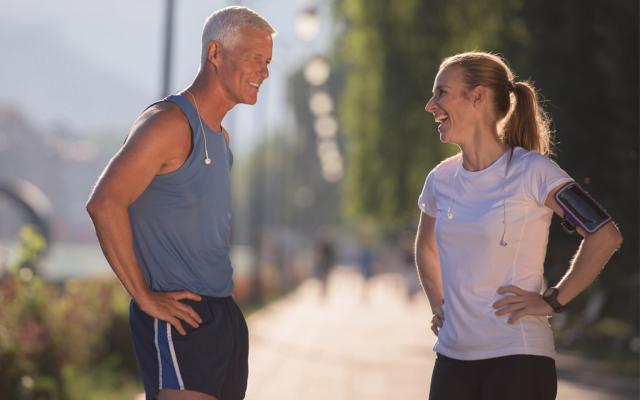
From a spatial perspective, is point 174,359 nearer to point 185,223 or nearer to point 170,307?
point 170,307

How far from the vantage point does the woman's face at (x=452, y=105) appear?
4.57 meters

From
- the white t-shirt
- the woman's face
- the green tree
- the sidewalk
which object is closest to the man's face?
the woman's face

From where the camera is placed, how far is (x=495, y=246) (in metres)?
4.45

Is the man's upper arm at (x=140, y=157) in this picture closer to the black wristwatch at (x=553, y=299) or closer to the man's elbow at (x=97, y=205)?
the man's elbow at (x=97, y=205)

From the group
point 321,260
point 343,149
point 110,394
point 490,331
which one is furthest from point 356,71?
point 343,149

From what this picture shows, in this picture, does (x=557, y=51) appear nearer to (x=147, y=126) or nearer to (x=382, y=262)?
(x=147, y=126)

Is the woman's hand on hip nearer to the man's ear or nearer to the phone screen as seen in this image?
the phone screen

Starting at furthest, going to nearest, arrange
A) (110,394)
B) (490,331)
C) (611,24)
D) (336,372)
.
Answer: (611,24), (336,372), (110,394), (490,331)

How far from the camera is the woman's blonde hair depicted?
4570 mm

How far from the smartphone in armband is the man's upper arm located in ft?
4.06

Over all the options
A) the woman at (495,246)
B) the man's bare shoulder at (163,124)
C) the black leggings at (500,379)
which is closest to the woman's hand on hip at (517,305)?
the woman at (495,246)

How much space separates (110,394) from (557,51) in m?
7.92

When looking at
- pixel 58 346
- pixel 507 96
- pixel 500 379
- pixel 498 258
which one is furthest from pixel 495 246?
pixel 58 346

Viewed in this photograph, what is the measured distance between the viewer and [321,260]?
3919 cm
